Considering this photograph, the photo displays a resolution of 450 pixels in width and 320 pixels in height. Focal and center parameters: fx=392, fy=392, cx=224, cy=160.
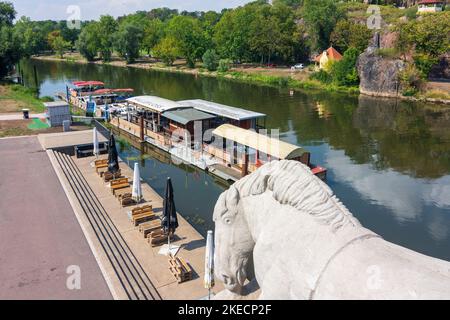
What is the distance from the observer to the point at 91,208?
49.6 feet

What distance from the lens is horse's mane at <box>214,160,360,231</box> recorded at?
3856mm

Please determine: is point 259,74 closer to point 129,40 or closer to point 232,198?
point 129,40

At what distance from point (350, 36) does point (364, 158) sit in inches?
1674

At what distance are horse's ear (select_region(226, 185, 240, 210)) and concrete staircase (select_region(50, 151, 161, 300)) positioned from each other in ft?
20.2

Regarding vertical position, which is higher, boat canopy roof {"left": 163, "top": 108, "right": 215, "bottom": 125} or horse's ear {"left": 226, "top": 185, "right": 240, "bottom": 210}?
horse's ear {"left": 226, "top": 185, "right": 240, "bottom": 210}

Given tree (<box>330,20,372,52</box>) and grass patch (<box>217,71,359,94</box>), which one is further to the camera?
tree (<box>330,20,372,52</box>)

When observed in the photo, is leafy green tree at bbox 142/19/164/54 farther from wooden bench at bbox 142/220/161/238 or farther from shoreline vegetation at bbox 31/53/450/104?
wooden bench at bbox 142/220/161/238

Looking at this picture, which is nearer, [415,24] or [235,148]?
[235,148]

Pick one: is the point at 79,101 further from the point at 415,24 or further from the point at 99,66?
the point at 99,66

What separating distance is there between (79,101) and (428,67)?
42.2m

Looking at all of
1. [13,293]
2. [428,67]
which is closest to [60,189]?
[13,293]

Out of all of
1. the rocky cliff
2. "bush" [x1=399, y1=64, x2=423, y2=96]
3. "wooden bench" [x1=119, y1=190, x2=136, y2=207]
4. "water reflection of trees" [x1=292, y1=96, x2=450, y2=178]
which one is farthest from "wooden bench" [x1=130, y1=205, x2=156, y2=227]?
the rocky cliff

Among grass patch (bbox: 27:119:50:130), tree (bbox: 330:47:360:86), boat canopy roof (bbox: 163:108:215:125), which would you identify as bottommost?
grass patch (bbox: 27:119:50:130)
